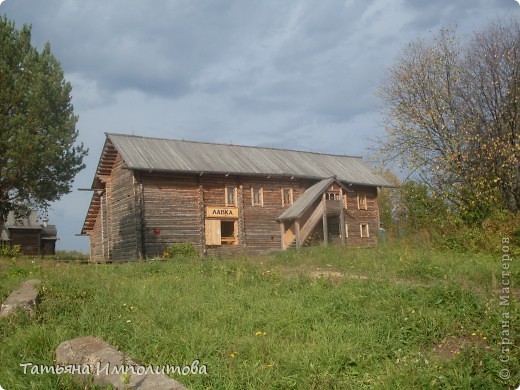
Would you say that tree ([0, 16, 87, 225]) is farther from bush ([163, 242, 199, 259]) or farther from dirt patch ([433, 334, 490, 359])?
dirt patch ([433, 334, 490, 359])

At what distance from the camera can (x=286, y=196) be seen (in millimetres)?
32125

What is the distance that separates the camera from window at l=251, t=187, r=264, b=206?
30797mm

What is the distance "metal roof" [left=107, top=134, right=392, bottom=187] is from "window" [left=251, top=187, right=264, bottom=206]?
1.21m

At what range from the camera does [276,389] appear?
5602mm

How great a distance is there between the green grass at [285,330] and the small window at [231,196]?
62.8 feet

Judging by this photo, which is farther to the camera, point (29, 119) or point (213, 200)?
point (213, 200)

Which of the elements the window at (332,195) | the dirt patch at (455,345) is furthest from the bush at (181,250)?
the dirt patch at (455,345)

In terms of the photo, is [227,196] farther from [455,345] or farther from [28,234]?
[28,234]

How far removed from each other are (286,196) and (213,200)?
209 inches

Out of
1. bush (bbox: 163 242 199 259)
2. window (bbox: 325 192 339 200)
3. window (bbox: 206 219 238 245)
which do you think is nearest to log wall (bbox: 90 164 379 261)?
window (bbox: 206 219 238 245)

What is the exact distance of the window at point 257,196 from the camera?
1212 inches

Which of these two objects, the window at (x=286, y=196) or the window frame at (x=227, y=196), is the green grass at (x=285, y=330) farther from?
the window at (x=286, y=196)

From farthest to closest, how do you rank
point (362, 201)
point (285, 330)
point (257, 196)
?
point (362, 201) < point (257, 196) < point (285, 330)

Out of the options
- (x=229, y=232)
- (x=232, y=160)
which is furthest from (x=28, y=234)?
(x=232, y=160)
